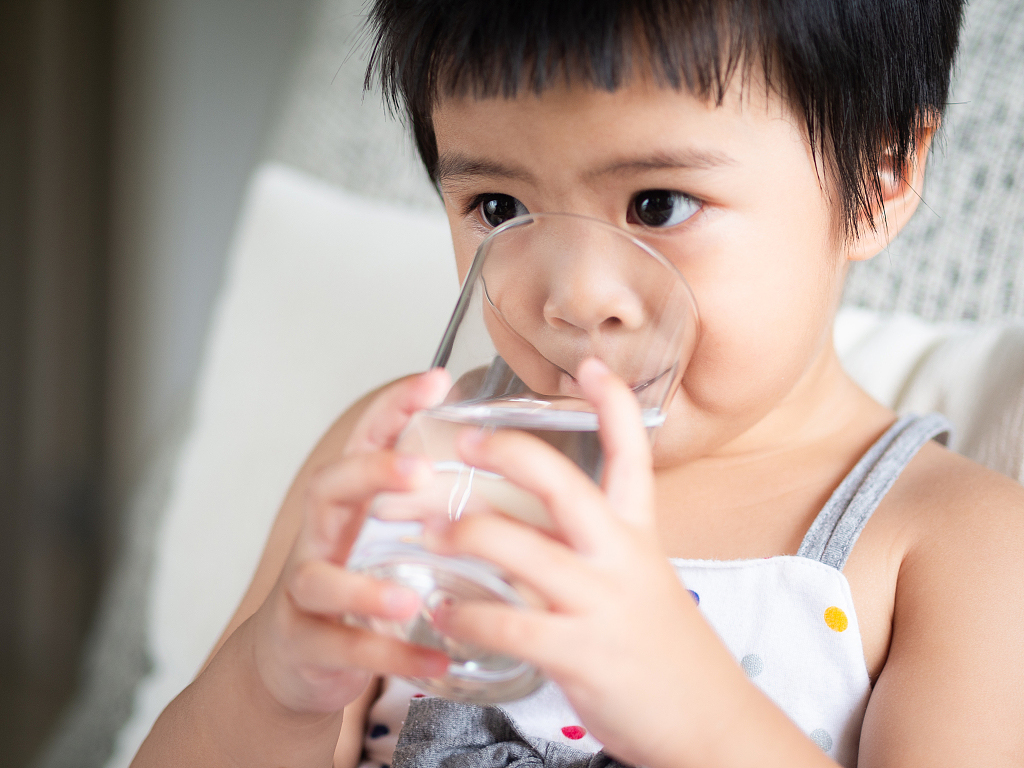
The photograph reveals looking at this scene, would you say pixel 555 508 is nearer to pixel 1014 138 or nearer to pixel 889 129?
pixel 889 129

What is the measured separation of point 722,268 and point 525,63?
176 millimetres

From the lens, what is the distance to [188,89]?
1.98 meters

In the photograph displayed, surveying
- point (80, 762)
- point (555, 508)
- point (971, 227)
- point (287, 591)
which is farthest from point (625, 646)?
point (80, 762)

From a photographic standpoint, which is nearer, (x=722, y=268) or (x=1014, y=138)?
(x=722, y=268)

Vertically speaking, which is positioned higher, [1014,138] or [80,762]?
[1014,138]

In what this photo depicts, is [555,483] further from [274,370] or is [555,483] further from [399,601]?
[274,370]

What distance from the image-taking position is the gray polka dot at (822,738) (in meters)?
0.65

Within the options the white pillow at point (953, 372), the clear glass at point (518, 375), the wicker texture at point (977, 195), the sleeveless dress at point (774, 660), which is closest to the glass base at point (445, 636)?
the clear glass at point (518, 375)

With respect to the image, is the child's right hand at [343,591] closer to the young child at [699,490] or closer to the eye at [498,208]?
the young child at [699,490]

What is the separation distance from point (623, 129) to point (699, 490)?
328 millimetres

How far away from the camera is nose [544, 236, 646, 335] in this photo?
0.49 meters

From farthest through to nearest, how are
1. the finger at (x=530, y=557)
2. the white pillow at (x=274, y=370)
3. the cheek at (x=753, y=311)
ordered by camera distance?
the white pillow at (x=274, y=370) < the cheek at (x=753, y=311) < the finger at (x=530, y=557)

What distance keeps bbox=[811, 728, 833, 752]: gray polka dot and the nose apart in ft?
1.14

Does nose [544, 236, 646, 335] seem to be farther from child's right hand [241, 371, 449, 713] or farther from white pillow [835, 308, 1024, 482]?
white pillow [835, 308, 1024, 482]
